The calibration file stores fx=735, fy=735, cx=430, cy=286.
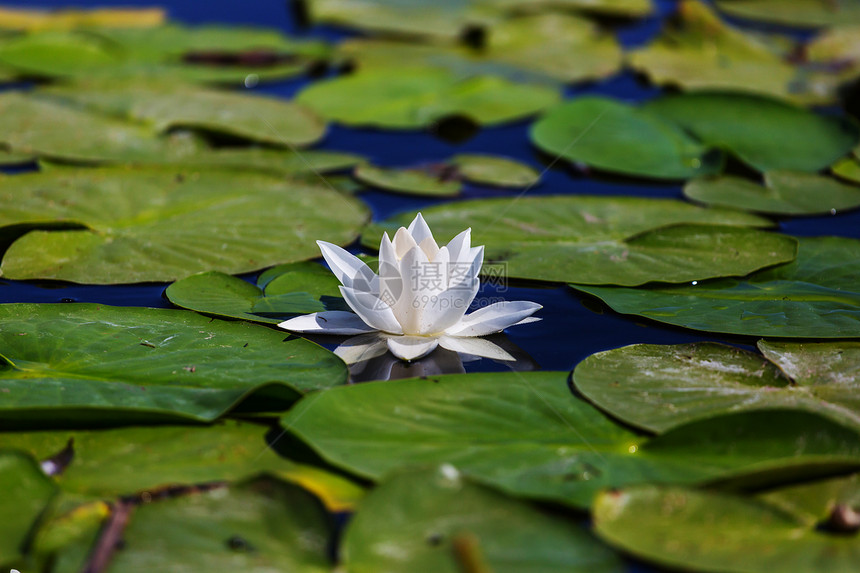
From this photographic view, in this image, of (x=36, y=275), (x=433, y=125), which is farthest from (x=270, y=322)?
(x=433, y=125)

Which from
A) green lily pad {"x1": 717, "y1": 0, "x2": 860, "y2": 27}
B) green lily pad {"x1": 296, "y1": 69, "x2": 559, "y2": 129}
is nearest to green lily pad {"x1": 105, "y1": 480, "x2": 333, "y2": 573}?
green lily pad {"x1": 296, "y1": 69, "x2": 559, "y2": 129}

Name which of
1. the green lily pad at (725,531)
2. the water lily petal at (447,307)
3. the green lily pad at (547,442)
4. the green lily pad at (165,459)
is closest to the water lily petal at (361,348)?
the water lily petal at (447,307)

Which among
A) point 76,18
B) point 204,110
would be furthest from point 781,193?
point 76,18

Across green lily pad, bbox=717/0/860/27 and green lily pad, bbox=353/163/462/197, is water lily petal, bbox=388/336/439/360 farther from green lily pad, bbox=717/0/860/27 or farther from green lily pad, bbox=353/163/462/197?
green lily pad, bbox=717/0/860/27

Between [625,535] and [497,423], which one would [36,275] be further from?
[625,535]

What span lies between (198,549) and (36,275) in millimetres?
1686

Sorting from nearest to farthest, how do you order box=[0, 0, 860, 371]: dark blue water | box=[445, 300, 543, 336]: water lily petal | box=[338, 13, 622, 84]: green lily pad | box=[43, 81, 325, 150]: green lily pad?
1. box=[445, 300, 543, 336]: water lily petal
2. box=[0, 0, 860, 371]: dark blue water
3. box=[43, 81, 325, 150]: green lily pad
4. box=[338, 13, 622, 84]: green lily pad

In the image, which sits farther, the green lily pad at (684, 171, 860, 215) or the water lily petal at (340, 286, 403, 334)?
the green lily pad at (684, 171, 860, 215)

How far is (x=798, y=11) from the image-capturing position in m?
6.88

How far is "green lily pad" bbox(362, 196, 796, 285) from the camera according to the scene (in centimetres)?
279

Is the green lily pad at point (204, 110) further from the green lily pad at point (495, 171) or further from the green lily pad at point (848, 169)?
the green lily pad at point (848, 169)

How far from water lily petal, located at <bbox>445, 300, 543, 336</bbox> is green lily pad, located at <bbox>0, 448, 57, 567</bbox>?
122 cm

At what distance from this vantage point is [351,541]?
152cm

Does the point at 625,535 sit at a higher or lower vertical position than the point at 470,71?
lower
